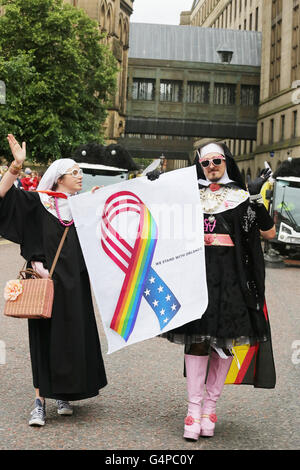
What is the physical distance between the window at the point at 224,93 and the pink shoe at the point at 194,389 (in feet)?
237

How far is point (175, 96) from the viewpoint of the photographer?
7625 cm

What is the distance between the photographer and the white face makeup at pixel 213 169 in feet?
17.0

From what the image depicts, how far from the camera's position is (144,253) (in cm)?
525

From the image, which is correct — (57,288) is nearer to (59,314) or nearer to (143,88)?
(59,314)

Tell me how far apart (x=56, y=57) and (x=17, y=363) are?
36.1 metres

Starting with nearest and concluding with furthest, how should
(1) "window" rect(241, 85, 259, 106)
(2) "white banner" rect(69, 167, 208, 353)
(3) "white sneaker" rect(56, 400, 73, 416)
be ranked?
(2) "white banner" rect(69, 167, 208, 353) → (3) "white sneaker" rect(56, 400, 73, 416) → (1) "window" rect(241, 85, 259, 106)

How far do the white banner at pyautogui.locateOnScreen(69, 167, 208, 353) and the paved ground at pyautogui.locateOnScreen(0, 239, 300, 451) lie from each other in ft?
1.81

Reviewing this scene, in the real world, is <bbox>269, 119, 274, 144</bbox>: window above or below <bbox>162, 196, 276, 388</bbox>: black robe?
above

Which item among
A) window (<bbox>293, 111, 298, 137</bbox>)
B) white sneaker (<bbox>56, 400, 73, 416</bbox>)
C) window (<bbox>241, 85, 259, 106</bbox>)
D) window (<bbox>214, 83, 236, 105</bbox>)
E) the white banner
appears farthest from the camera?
window (<bbox>214, 83, 236, 105</bbox>)

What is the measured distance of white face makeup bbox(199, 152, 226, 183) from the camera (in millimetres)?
5180

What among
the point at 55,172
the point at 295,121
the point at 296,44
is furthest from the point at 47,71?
the point at 55,172

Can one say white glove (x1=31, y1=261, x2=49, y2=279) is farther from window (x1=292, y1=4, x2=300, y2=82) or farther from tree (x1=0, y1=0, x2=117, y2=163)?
window (x1=292, y1=4, x2=300, y2=82)

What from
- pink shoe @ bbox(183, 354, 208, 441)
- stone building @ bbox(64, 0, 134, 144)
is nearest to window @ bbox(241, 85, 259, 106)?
stone building @ bbox(64, 0, 134, 144)

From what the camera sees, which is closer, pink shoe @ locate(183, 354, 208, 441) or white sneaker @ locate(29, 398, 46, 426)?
pink shoe @ locate(183, 354, 208, 441)
